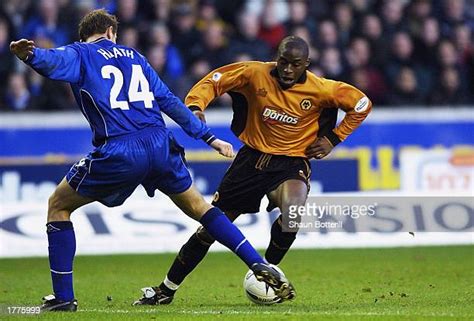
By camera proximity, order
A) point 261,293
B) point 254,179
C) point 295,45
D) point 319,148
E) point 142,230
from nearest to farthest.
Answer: point 261,293 → point 295,45 → point 254,179 → point 319,148 → point 142,230

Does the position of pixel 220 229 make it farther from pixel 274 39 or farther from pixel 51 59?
pixel 274 39

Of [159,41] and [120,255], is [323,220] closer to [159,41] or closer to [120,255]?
[120,255]

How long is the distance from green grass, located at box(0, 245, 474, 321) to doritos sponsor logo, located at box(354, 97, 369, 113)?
150 centimetres

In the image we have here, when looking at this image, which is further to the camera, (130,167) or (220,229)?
(220,229)

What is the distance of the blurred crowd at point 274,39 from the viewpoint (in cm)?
1510

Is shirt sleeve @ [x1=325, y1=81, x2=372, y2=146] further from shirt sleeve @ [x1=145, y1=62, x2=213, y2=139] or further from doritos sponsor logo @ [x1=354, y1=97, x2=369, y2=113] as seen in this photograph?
shirt sleeve @ [x1=145, y1=62, x2=213, y2=139]

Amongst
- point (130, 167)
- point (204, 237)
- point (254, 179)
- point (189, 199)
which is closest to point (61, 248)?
point (130, 167)

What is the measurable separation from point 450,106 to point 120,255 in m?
5.28

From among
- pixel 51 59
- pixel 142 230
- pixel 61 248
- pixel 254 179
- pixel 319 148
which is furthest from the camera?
pixel 142 230

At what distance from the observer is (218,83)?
889 cm

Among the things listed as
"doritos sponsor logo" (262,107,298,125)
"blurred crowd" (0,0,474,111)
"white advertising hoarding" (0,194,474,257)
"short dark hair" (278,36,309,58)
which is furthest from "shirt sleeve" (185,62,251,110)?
"blurred crowd" (0,0,474,111)

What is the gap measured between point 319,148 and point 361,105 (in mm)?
485

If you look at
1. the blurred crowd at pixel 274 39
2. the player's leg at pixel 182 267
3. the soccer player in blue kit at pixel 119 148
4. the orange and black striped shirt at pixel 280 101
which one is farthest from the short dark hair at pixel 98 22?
the blurred crowd at pixel 274 39

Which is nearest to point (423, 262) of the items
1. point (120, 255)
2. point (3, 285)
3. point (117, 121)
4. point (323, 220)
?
point (323, 220)
